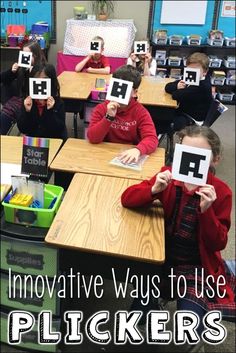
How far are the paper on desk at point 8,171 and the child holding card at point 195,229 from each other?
19.5 inches

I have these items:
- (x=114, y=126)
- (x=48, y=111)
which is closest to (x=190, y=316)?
(x=114, y=126)

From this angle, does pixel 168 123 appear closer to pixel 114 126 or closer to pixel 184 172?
pixel 114 126

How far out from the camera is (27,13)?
529 centimetres

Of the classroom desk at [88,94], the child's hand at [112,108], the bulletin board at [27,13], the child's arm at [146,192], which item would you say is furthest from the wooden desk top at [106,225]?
the bulletin board at [27,13]

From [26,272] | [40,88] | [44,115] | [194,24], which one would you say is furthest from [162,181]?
[194,24]

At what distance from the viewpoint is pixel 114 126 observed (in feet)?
7.06

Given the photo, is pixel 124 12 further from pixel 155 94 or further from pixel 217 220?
pixel 217 220

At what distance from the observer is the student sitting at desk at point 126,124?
1.99 meters

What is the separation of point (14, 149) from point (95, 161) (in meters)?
0.42

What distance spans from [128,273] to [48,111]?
1.30m

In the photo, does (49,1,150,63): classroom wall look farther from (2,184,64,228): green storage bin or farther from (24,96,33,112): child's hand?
(2,184,64,228): green storage bin

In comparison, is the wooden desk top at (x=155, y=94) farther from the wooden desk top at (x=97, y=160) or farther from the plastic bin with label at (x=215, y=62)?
the plastic bin with label at (x=215, y=62)

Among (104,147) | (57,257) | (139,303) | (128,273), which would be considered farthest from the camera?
(104,147)

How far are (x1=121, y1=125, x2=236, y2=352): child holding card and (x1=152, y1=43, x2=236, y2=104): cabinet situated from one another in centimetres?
421
